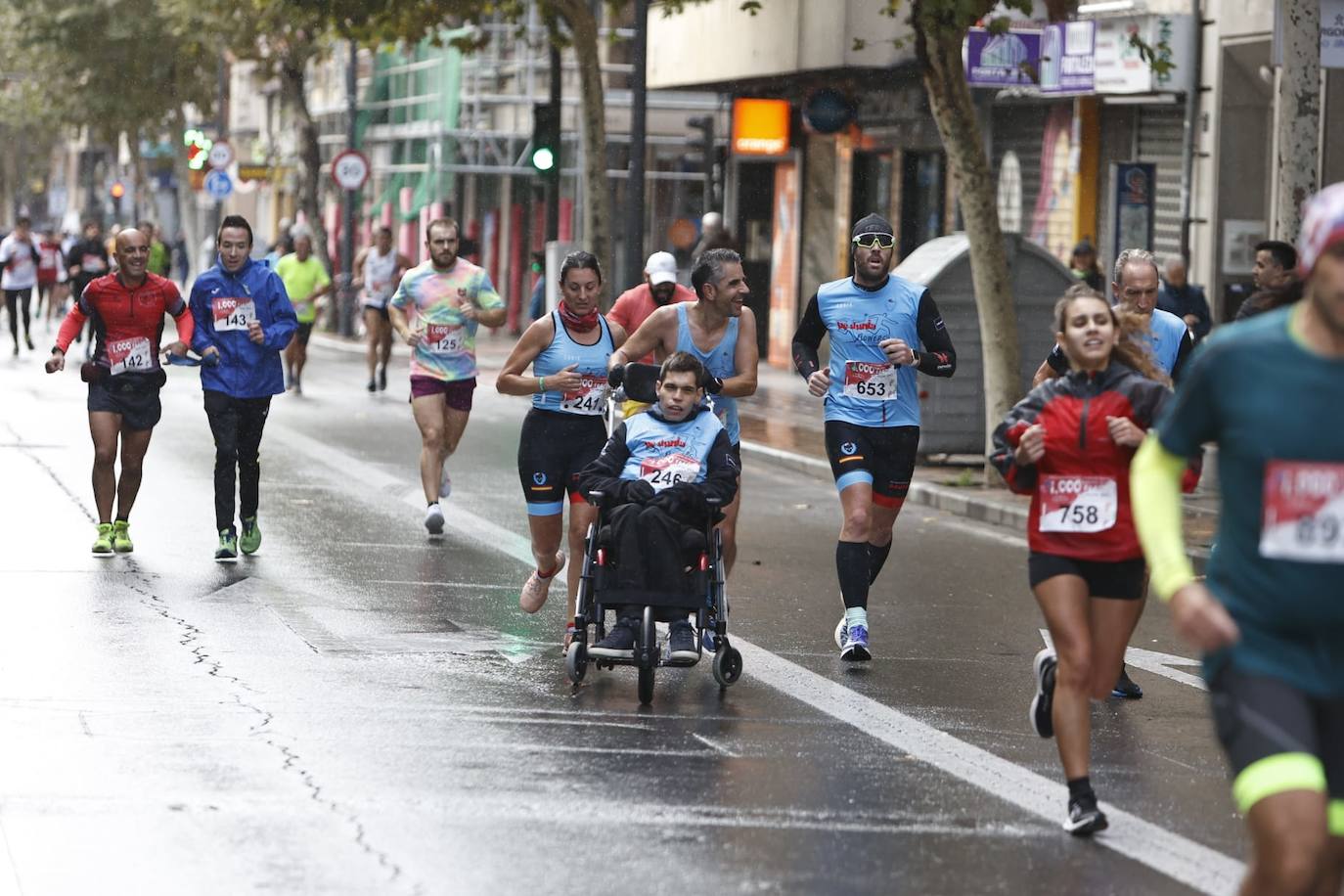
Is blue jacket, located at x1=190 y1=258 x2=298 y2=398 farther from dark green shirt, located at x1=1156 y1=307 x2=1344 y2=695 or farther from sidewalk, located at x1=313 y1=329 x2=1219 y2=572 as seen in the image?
dark green shirt, located at x1=1156 y1=307 x2=1344 y2=695

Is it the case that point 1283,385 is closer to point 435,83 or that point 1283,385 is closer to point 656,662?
point 656,662

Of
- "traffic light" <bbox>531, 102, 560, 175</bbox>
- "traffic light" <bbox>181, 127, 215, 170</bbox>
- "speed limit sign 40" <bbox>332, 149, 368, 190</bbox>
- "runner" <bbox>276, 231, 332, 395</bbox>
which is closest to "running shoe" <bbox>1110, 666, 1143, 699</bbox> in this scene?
"runner" <bbox>276, 231, 332, 395</bbox>

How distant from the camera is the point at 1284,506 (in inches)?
183

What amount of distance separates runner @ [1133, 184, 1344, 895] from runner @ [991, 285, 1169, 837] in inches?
88.9

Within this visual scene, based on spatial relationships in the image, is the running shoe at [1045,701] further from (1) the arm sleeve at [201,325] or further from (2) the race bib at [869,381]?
(1) the arm sleeve at [201,325]

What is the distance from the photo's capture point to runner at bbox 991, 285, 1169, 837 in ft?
23.2

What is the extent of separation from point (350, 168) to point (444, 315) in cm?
2457

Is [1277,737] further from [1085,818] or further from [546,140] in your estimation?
[546,140]

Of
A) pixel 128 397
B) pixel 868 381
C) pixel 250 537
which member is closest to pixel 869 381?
pixel 868 381

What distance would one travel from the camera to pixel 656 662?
349 inches

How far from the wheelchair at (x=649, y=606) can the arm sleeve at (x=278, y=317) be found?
376 cm

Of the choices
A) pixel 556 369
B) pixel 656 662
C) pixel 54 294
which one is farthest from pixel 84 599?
pixel 54 294

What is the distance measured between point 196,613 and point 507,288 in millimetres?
36896

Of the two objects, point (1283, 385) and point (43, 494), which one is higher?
point (1283, 385)
